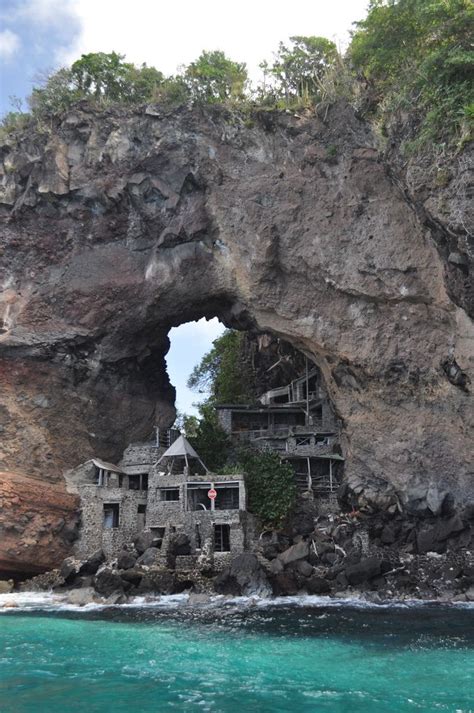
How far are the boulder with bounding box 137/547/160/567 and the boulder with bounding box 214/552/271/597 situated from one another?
3.01m

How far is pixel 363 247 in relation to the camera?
2575 centimetres

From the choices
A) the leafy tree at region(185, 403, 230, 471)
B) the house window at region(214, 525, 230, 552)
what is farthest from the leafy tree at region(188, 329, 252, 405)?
the house window at region(214, 525, 230, 552)

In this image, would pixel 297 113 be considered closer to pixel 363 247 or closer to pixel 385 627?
pixel 363 247

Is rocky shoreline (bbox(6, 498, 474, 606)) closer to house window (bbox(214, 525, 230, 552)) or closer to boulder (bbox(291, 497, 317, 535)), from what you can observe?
boulder (bbox(291, 497, 317, 535))

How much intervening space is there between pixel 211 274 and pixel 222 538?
1216cm

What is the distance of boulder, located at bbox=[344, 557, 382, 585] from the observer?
23266mm

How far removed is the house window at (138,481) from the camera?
29.7m

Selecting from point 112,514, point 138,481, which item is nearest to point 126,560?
point 112,514

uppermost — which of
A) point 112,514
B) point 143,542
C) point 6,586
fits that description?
point 112,514

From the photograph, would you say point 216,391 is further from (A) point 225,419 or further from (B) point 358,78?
(B) point 358,78

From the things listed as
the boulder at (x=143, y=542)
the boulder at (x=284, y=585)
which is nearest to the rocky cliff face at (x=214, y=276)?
the boulder at (x=143, y=542)

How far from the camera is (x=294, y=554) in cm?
2486

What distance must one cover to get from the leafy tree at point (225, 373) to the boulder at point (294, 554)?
1479cm

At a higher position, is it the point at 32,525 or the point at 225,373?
the point at 225,373
